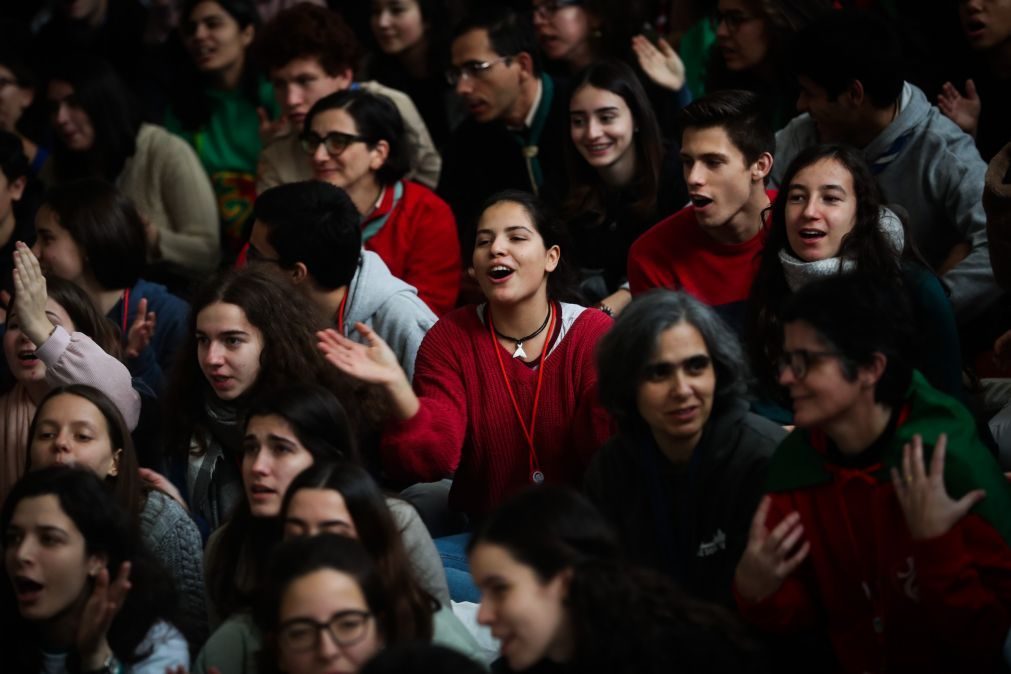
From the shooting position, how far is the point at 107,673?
3.03m

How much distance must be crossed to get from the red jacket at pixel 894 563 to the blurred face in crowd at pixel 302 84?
2777 mm

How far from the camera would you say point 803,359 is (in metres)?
2.88

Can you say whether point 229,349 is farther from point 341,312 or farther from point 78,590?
point 78,590

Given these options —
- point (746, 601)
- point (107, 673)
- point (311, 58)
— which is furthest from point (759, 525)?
point (311, 58)

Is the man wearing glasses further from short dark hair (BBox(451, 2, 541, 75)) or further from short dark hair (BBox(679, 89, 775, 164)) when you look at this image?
short dark hair (BBox(679, 89, 775, 164))

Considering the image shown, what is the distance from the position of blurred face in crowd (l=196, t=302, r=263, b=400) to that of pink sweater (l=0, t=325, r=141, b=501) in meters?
0.30

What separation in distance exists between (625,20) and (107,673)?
295 centimetres

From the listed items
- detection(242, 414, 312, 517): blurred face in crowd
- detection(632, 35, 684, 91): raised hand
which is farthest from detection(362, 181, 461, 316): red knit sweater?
detection(242, 414, 312, 517): blurred face in crowd

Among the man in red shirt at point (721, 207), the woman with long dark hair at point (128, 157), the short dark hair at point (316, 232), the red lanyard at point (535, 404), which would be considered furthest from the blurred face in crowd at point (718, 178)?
the woman with long dark hair at point (128, 157)

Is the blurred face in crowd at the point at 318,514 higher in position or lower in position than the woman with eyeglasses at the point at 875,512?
higher

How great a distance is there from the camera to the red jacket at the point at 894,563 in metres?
2.70

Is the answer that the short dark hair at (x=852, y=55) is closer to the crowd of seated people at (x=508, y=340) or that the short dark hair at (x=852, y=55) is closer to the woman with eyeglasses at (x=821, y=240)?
the crowd of seated people at (x=508, y=340)

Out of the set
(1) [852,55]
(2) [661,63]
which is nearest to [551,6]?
(2) [661,63]

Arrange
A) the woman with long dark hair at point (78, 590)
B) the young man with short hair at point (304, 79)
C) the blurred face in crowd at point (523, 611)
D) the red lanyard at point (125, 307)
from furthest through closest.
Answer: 1. the young man with short hair at point (304, 79)
2. the red lanyard at point (125, 307)
3. the woman with long dark hair at point (78, 590)
4. the blurred face in crowd at point (523, 611)
